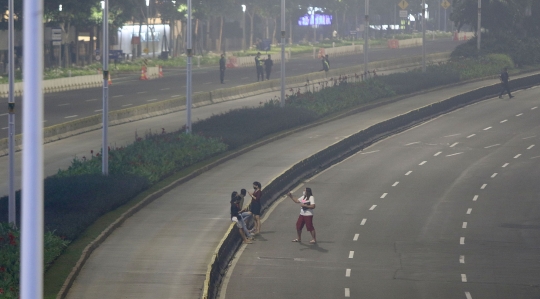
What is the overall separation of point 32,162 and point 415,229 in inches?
950

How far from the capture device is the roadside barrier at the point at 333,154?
77.6ft

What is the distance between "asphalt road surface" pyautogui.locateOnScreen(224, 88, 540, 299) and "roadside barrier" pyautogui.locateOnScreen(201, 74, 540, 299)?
46cm

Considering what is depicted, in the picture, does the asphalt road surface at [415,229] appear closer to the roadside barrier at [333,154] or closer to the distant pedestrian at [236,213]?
the roadside barrier at [333,154]

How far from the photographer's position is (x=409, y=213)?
32.2 m

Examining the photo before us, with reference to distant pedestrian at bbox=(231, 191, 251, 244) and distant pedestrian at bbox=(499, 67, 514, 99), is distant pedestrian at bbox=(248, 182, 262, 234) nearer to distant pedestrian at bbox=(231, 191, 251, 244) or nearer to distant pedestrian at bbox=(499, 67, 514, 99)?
distant pedestrian at bbox=(231, 191, 251, 244)

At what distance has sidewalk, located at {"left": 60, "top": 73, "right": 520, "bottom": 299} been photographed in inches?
842

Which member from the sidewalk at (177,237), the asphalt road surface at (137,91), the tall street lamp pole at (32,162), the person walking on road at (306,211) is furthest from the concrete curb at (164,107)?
the tall street lamp pole at (32,162)

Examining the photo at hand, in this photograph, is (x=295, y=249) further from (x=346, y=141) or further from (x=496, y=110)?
(x=496, y=110)

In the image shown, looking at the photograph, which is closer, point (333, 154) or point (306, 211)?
point (306, 211)

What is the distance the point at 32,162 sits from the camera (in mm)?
6613

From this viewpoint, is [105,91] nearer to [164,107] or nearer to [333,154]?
[333,154]

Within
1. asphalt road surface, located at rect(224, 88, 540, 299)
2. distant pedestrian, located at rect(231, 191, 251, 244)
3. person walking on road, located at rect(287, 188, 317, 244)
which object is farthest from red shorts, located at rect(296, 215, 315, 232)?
distant pedestrian, located at rect(231, 191, 251, 244)

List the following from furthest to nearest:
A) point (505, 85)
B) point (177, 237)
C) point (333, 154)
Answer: point (505, 85), point (333, 154), point (177, 237)

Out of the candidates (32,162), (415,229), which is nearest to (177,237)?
(415,229)
